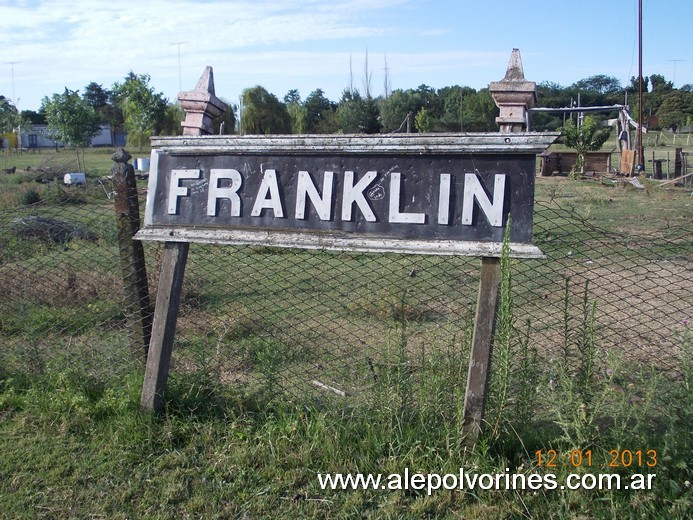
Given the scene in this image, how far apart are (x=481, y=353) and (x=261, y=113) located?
120 ft

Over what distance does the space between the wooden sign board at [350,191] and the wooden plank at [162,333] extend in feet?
0.59

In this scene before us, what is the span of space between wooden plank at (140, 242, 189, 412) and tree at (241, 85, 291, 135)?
111 feet

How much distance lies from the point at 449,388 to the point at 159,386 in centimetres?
165

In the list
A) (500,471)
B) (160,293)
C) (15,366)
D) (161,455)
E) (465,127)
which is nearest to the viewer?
(500,471)

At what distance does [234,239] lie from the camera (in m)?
3.43

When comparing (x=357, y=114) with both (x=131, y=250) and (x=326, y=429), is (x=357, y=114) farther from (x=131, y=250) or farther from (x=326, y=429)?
(x=326, y=429)

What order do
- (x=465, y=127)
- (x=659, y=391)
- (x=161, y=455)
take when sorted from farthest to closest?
1. (x=465, y=127)
2. (x=659, y=391)
3. (x=161, y=455)

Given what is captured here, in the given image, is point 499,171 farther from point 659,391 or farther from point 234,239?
point 659,391

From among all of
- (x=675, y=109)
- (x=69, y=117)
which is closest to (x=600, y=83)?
(x=675, y=109)

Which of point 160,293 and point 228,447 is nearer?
point 228,447

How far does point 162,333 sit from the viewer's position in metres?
3.56

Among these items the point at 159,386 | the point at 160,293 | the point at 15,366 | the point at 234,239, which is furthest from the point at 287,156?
the point at 15,366

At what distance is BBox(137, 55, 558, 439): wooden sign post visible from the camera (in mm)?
3043
